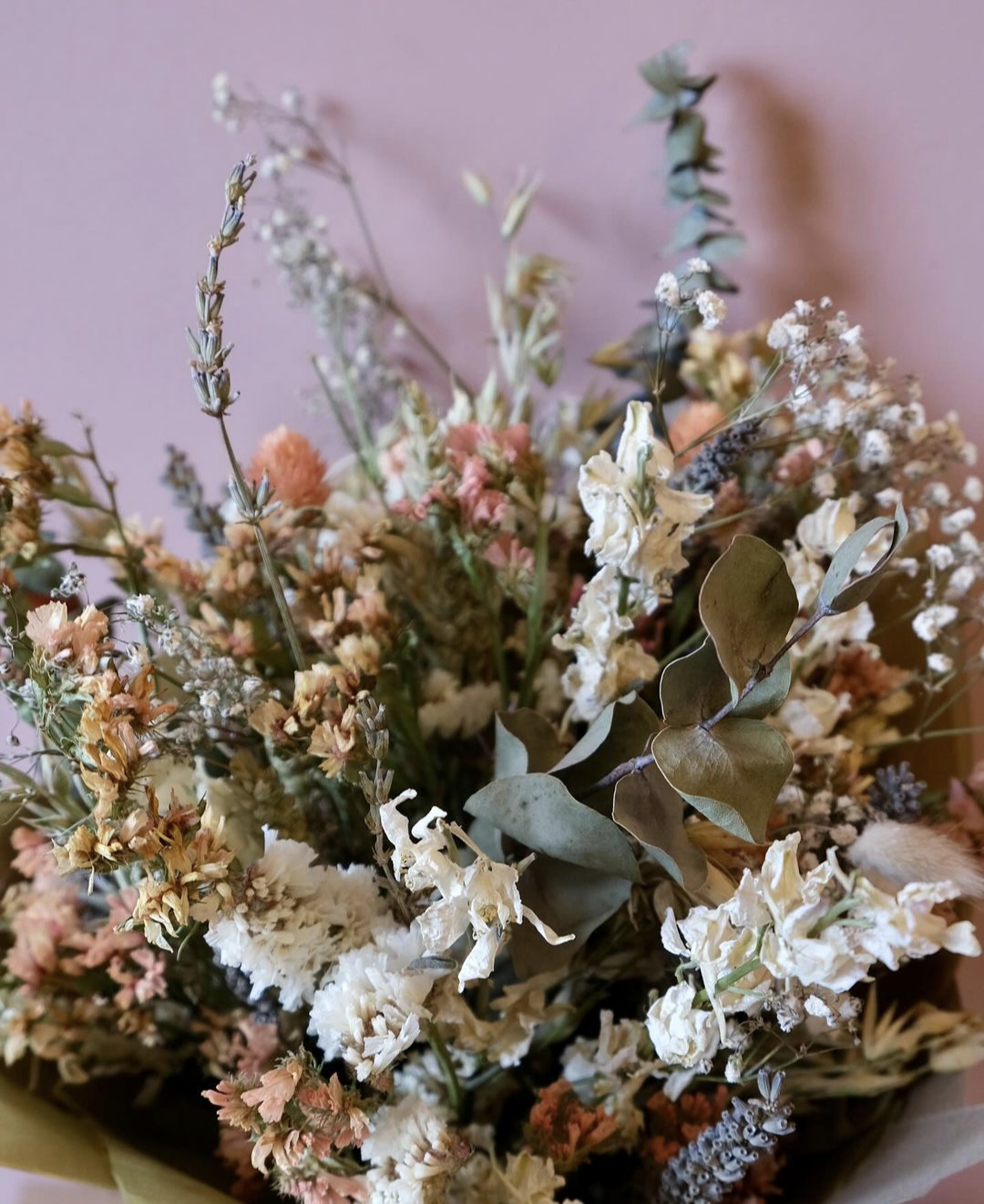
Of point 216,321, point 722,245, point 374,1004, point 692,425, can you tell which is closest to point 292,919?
point 374,1004

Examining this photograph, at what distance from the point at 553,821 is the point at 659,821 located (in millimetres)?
49

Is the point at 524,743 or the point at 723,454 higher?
the point at 723,454

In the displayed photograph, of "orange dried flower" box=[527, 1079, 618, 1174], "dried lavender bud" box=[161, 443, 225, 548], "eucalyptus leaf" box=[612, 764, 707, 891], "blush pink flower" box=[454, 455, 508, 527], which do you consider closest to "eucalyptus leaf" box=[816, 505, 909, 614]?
"eucalyptus leaf" box=[612, 764, 707, 891]

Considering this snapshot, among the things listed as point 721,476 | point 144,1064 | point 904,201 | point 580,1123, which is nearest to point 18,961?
point 144,1064

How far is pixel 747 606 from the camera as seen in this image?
419 millimetres

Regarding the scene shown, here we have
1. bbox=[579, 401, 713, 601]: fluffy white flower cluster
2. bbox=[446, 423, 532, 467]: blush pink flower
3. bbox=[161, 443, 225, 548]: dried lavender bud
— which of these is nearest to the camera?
bbox=[579, 401, 713, 601]: fluffy white flower cluster

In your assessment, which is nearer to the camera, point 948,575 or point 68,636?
point 68,636

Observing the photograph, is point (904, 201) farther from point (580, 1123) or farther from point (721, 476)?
point (580, 1123)

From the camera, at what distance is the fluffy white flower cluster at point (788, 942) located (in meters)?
0.38

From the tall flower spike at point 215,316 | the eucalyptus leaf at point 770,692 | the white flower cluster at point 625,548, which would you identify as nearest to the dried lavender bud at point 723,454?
the white flower cluster at point 625,548

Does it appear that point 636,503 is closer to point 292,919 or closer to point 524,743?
point 524,743

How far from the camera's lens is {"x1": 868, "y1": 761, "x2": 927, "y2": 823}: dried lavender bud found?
0.60 m

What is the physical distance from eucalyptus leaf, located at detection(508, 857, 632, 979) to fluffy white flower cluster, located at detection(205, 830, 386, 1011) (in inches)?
3.0

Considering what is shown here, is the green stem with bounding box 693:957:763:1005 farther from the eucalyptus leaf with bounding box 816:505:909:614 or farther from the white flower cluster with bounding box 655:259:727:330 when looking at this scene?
the white flower cluster with bounding box 655:259:727:330
